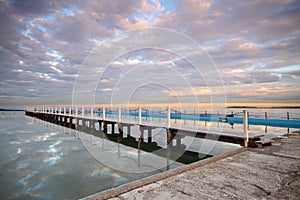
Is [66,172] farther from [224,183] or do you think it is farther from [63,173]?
[224,183]

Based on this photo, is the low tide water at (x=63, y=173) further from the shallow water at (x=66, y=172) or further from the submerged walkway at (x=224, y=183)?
the submerged walkway at (x=224, y=183)

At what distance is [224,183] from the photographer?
269 centimetres

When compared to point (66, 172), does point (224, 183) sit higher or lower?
higher

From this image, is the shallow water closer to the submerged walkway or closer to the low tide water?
the low tide water

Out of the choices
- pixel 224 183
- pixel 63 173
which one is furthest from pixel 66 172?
pixel 224 183

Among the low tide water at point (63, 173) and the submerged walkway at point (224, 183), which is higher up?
the submerged walkway at point (224, 183)

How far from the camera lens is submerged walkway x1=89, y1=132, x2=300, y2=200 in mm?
2314

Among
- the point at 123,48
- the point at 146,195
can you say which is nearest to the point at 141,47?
Answer: the point at 123,48

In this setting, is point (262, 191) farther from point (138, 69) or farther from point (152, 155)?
point (138, 69)

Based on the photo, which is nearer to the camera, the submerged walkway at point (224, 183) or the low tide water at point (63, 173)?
the submerged walkway at point (224, 183)

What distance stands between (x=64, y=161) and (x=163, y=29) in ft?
39.5

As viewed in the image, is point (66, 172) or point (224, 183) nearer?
point (224, 183)

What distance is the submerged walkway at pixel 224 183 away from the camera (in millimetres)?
2314

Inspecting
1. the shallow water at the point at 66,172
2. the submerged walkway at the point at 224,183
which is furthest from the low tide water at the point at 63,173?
the submerged walkway at the point at 224,183
